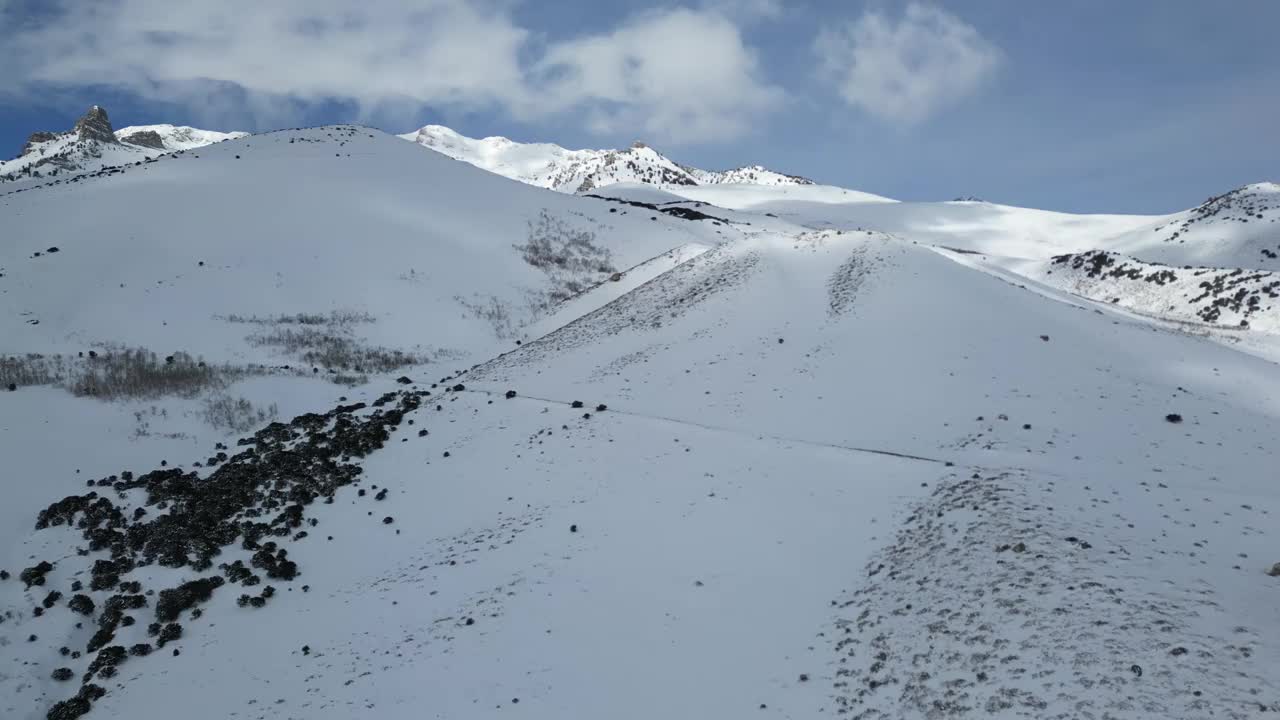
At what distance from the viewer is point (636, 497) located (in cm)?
1788

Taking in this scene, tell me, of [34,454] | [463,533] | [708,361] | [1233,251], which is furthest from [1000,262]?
[34,454]

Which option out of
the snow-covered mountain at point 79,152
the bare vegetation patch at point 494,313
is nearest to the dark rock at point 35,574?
the bare vegetation patch at point 494,313

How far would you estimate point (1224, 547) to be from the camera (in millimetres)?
11461

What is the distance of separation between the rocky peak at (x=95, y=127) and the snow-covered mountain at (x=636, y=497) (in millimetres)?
195756

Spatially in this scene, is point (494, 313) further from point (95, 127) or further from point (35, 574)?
point (95, 127)

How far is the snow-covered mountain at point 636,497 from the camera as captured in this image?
10992 millimetres

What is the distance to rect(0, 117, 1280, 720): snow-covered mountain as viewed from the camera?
11.0 m

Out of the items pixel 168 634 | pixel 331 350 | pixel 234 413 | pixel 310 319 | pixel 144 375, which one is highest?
pixel 310 319

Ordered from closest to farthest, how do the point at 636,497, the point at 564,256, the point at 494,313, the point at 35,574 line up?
the point at 35,574 < the point at 636,497 < the point at 494,313 < the point at 564,256

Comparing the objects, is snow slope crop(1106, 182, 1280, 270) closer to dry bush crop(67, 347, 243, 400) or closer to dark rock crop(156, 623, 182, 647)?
dark rock crop(156, 623, 182, 647)

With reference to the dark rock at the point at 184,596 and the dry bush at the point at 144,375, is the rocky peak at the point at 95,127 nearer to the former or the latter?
the dry bush at the point at 144,375

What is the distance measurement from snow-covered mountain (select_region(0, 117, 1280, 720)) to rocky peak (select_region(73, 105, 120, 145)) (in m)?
196

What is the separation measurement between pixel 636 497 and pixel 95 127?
246562 mm

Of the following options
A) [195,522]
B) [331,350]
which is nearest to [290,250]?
[331,350]
